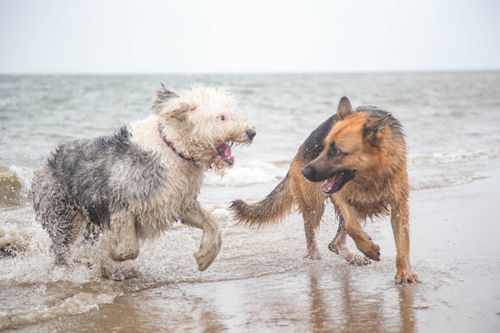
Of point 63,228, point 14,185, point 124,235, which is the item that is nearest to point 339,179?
point 124,235

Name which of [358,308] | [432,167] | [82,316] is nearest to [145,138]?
[82,316]

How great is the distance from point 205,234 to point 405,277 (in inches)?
69.4

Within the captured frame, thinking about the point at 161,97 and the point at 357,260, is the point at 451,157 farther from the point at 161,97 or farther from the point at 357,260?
the point at 161,97

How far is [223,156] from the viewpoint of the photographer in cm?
520

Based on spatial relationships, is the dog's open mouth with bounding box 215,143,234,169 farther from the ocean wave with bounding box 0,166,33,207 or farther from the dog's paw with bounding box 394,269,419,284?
the ocean wave with bounding box 0,166,33,207

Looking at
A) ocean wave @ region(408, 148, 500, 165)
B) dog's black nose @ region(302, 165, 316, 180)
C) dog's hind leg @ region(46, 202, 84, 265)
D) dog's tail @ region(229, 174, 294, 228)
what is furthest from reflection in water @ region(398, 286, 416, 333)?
ocean wave @ region(408, 148, 500, 165)

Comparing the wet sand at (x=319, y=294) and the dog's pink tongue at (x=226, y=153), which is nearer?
the wet sand at (x=319, y=294)

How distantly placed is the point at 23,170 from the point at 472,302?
27.9 ft

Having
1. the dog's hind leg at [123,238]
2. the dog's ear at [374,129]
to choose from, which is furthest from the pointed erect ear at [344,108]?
the dog's hind leg at [123,238]

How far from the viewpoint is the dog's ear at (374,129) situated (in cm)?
500

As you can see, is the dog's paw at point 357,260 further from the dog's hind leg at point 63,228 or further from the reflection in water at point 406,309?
the dog's hind leg at point 63,228

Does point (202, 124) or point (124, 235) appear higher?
point (202, 124)

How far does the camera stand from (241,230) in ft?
23.7

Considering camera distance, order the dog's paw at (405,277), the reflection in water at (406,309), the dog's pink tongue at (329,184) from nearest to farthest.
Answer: the reflection in water at (406,309), the dog's paw at (405,277), the dog's pink tongue at (329,184)
